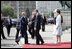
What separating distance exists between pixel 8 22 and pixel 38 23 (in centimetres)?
834

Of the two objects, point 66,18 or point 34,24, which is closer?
point 34,24

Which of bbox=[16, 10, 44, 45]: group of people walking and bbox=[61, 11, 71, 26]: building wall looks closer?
bbox=[16, 10, 44, 45]: group of people walking

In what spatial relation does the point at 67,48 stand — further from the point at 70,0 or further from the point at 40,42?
the point at 70,0

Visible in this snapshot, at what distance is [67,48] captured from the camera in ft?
37.9

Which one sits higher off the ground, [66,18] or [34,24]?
[34,24]

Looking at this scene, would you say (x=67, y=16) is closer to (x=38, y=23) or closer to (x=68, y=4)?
(x=68, y=4)

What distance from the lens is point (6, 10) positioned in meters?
120

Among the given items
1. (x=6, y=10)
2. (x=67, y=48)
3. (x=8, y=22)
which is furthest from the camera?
(x=6, y=10)

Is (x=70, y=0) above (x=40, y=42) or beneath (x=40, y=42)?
above

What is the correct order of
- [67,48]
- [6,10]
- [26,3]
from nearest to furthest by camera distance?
[67,48] < [6,10] < [26,3]

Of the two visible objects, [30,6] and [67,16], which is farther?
[30,6]

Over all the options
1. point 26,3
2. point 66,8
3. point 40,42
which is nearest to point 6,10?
point 26,3

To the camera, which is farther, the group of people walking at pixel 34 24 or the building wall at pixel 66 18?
the building wall at pixel 66 18

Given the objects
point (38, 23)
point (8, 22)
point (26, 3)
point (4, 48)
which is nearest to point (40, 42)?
point (38, 23)
